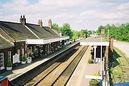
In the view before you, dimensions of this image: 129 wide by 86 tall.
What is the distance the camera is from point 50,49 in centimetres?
4894

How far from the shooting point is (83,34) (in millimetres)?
149250

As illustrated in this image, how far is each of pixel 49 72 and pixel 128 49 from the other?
22927 mm

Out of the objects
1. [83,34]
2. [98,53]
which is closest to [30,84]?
[98,53]

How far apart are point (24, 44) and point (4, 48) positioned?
28.1 feet

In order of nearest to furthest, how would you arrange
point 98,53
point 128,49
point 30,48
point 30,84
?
point 30,84, point 30,48, point 98,53, point 128,49

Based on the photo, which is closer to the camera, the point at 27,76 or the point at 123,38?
the point at 27,76

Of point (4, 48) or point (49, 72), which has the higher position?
point (4, 48)

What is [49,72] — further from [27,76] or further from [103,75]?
[103,75]

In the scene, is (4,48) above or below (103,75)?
above

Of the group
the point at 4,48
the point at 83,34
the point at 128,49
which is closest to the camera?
the point at 4,48

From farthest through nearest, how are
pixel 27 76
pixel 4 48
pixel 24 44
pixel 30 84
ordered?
pixel 24 44
pixel 4 48
pixel 27 76
pixel 30 84

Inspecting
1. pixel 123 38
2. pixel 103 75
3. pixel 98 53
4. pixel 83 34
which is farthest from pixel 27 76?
pixel 83 34

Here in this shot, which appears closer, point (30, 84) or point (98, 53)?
point (30, 84)

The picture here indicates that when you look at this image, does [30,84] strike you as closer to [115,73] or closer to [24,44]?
[115,73]
